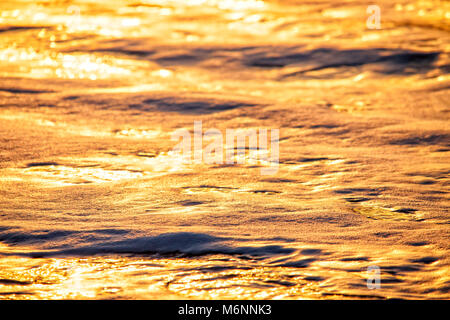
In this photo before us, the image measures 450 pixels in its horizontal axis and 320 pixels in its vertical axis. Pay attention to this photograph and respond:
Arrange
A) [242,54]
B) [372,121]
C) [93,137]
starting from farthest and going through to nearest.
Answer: [242,54], [372,121], [93,137]

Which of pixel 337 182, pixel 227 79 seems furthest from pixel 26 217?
pixel 227 79

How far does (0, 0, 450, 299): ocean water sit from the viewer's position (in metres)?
1.79

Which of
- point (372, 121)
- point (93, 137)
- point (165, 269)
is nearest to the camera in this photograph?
point (165, 269)

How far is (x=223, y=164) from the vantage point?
2.67 meters

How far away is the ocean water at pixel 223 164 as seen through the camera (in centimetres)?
179

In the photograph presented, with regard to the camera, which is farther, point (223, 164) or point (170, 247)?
point (223, 164)

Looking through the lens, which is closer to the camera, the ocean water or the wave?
the ocean water

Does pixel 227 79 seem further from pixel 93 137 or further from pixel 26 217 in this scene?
pixel 26 217

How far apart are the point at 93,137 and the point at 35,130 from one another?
303 millimetres

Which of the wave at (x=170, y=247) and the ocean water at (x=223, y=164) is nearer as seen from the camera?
the ocean water at (x=223, y=164)

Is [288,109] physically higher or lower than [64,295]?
higher

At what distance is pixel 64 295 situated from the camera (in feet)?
5.38

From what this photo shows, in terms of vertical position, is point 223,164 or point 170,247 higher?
point 223,164
